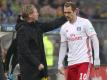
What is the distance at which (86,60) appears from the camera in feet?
33.6

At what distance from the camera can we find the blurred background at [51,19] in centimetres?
1284

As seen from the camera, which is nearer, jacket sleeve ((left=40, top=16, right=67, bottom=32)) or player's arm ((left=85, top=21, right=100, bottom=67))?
player's arm ((left=85, top=21, right=100, bottom=67))

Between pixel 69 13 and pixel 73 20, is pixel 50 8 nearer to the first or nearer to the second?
pixel 73 20

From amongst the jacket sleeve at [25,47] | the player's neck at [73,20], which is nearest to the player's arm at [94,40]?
the player's neck at [73,20]

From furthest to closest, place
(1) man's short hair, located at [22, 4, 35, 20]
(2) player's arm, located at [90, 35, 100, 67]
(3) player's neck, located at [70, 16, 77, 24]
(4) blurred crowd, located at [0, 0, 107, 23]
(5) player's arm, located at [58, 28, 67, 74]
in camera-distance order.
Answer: (4) blurred crowd, located at [0, 0, 107, 23] < (5) player's arm, located at [58, 28, 67, 74] < (3) player's neck, located at [70, 16, 77, 24] < (1) man's short hair, located at [22, 4, 35, 20] < (2) player's arm, located at [90, 35, 100, 67]

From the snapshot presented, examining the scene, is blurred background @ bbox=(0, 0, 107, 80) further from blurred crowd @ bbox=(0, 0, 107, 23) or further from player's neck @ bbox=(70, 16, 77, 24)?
player's neck @ bbox=(70, 16, 77, 24)

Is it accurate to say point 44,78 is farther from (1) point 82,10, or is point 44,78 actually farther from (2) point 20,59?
(1) point 82,10

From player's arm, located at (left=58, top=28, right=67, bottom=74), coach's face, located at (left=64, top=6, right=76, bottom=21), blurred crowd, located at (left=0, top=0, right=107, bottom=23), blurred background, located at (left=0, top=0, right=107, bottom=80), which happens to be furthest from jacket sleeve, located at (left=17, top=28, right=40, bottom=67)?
blurred crowd, located at (left=0, top=0, right=107, bottom=23)

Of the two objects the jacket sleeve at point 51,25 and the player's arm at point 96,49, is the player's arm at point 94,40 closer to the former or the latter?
the player's arm at point 96,49

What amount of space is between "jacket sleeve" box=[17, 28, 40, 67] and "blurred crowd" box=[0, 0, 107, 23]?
5704mm

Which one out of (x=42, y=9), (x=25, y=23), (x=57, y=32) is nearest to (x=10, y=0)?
(x=42, y=9)

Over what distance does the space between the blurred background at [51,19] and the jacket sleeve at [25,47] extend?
1.49m

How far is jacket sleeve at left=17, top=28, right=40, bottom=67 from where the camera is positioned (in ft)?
33.1

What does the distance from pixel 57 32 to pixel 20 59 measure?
11.3ft
